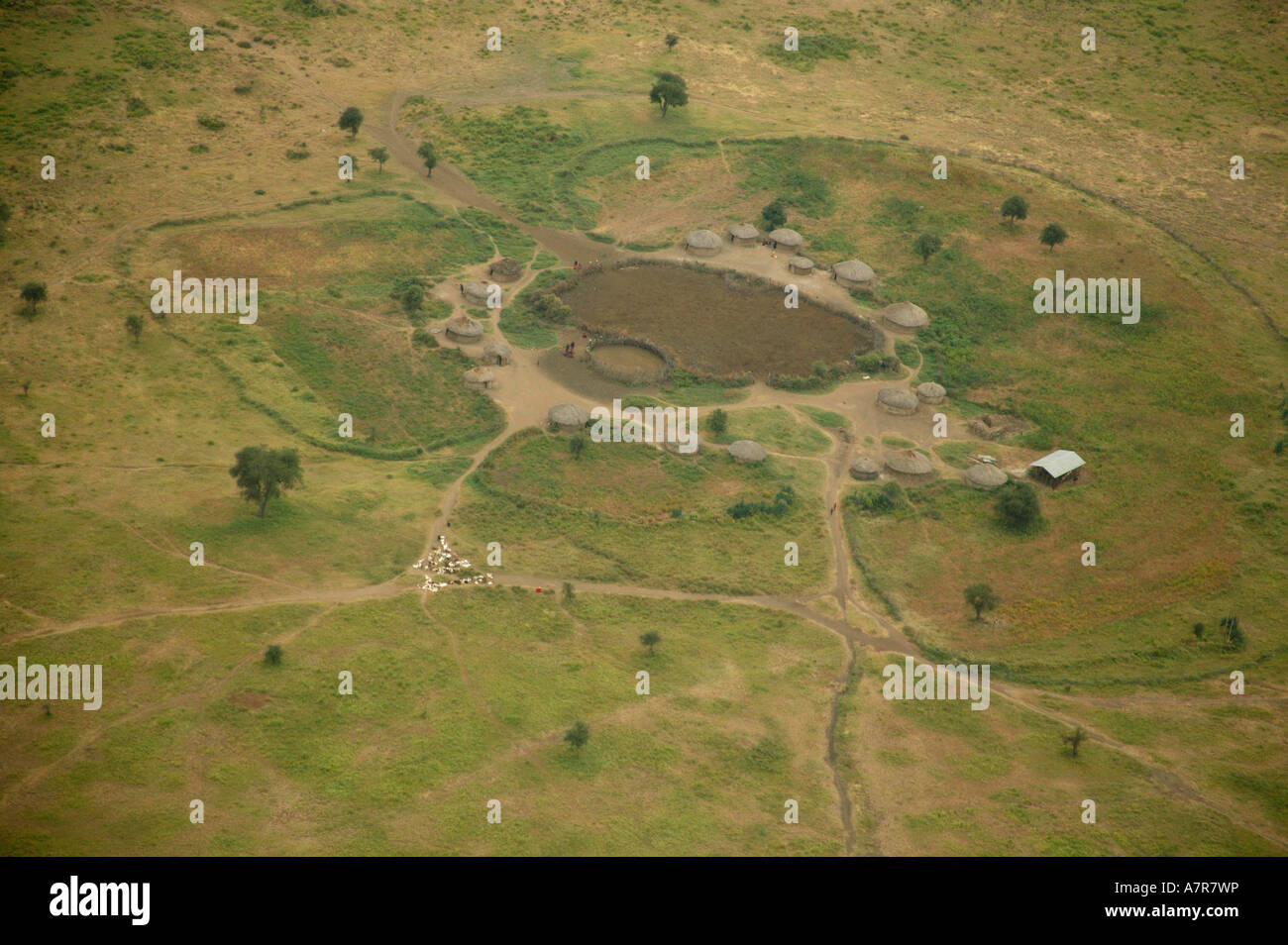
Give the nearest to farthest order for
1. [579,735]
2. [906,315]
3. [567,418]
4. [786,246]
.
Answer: [579,735], [567,418], [906,315], [786,246]

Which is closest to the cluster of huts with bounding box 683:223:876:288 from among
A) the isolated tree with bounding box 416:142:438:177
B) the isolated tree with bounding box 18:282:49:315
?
the isolated tree with bounding box 416:142:438:177

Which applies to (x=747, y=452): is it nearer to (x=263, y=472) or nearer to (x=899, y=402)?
(x=899, y=402)

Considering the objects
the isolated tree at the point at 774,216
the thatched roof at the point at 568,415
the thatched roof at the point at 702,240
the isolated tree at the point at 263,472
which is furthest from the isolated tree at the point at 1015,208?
the isolated tree at the point at 263,472

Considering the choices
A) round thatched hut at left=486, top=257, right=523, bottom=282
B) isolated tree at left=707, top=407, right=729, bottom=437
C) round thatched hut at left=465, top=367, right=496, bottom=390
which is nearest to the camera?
isolated tree at left=707, top=407, right=729, bottom=437

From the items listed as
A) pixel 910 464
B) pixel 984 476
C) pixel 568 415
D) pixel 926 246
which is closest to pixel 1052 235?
pixel 926 246

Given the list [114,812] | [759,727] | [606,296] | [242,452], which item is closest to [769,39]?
[606,296]

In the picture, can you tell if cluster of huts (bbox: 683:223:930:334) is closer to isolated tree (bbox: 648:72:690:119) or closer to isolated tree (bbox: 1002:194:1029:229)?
isolated tree (bbox: 1002:194:1029:229)

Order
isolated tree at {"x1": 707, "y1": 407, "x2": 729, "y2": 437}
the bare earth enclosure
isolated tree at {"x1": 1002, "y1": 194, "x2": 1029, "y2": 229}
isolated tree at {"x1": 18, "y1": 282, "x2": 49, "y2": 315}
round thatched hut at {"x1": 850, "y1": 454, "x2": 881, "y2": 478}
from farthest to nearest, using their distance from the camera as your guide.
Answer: isolated tree at {"x1": 1002, "y1": 194, "x2": 1029, "y2": 229}, the bare earth enclosure, isolated tree at {"x1": 18, "y1": 282, "x2": 49, "y2": 315}, isolated tree at {"x1": 707, "y1": 407, "x2": 729, "y2": 437}, round thatched hut at {"x1": 850, "y1": 454, "x2": 881, "y2": 478}
